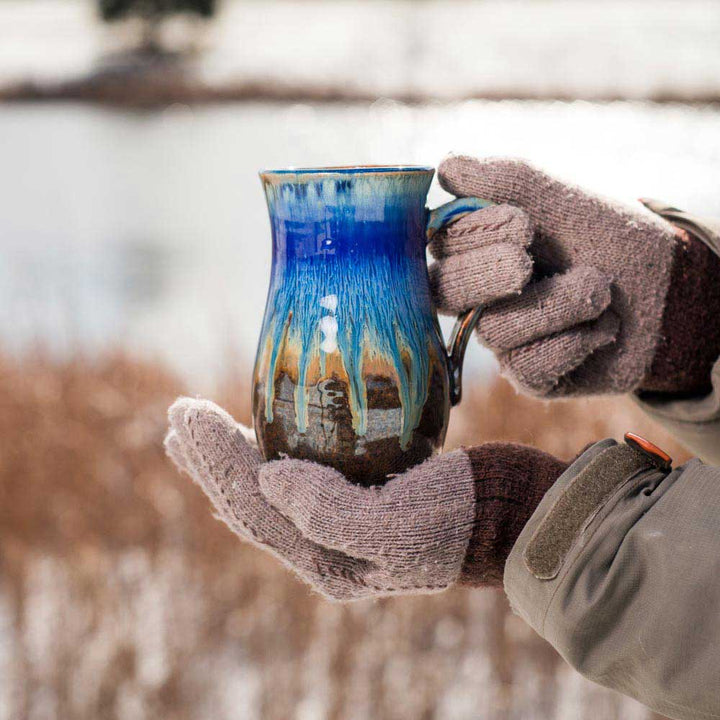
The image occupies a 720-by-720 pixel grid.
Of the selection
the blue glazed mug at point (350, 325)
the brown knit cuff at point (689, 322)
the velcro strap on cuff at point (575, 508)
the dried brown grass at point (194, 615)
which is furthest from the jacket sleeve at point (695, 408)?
the dried brown grass at point (194, 615)

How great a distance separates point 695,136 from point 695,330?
5.83 m

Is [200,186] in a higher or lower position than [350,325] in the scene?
lower

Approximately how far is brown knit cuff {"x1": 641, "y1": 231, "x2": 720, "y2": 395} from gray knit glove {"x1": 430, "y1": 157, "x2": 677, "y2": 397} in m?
0.02

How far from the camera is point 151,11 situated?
22359 millimetres

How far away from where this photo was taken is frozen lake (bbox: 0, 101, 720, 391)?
3684 mm

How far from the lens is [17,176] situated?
10.7 meters

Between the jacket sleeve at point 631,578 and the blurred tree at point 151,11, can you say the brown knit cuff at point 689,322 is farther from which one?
the blurred tree at point 151,11

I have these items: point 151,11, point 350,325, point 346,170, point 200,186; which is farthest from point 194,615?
point 151,11

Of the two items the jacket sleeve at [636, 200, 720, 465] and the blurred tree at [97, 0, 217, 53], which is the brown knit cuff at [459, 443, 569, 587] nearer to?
the jacket sleeve at [636, 200, 720, 465]

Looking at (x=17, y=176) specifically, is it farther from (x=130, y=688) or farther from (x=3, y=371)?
(x=130, y=688)

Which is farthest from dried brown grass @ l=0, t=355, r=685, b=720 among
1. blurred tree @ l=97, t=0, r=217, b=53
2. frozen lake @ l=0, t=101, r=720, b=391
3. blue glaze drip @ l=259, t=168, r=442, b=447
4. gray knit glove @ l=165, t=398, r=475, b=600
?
blurred tree @ l=97, t=0, r=217, b=53

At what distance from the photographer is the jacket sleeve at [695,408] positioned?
1234mm

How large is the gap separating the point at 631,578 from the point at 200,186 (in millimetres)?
9385

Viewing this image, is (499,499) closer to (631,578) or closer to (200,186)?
(631,578)
